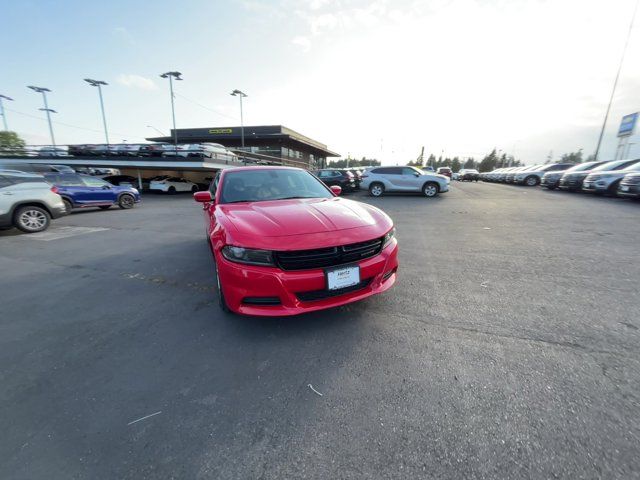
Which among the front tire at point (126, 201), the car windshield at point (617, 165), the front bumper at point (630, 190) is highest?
the car windshield at point (617, 165)

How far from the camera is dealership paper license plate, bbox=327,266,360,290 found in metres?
2.30

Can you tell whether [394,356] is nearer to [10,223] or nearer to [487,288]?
[487,288]

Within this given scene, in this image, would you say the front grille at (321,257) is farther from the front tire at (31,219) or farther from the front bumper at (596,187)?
the front bumper at (596,187)

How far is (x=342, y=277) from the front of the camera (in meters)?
2.35

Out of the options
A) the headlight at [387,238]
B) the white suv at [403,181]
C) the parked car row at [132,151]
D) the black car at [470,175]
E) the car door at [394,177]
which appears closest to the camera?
the headlight at [387,238]

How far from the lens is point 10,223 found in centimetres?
673

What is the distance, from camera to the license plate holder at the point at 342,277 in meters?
2.30

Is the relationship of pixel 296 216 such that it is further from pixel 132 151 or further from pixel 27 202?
pixel 132 151

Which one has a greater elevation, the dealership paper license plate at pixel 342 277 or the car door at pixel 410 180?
the car door at pixel 410 180

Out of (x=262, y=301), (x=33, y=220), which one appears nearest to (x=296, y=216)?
(x=262, y=301)

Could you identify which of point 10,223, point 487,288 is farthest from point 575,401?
point 10,223

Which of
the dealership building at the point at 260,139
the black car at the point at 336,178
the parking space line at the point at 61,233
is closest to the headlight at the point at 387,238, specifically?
the parking space line at the point at 61,233

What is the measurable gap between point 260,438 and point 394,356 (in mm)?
1152

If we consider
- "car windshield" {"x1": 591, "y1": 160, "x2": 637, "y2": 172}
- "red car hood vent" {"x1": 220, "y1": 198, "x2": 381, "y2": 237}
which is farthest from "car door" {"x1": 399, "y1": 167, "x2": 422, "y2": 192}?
"red car hood vent" {"x1": 220, "y1": 198, "x2": 381, "y2": 237}
